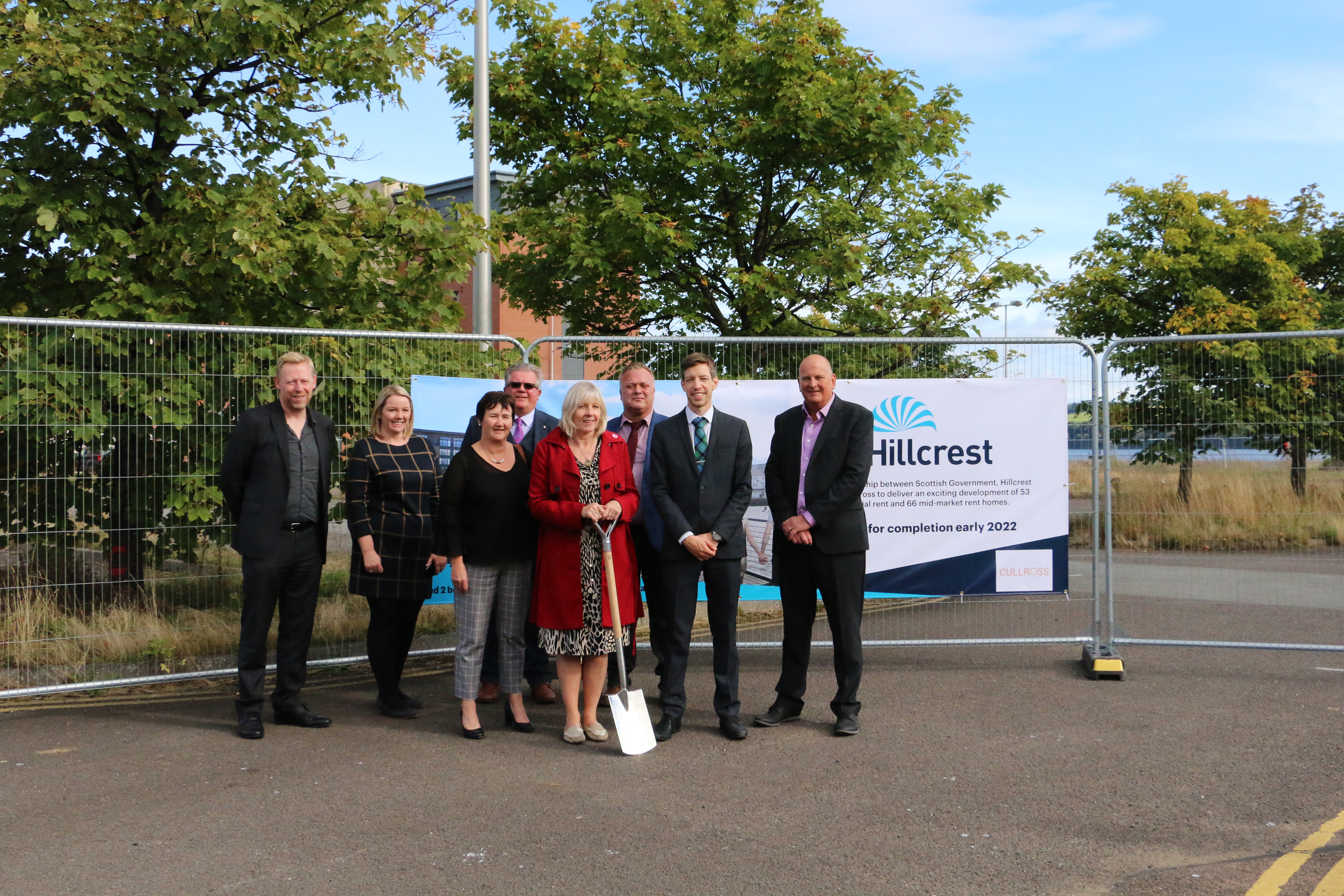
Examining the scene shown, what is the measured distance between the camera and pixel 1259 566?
24.4ft

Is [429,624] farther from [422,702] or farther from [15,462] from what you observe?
[15,462]

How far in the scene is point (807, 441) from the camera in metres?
6.39

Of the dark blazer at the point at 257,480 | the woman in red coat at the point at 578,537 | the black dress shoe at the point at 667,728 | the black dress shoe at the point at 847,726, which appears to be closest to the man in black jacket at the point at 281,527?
the dark blazer at the point at 257,480

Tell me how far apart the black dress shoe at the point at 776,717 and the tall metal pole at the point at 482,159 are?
5.12 meters

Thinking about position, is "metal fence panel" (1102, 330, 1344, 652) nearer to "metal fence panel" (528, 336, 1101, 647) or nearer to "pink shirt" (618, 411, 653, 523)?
"metal fence panel" (528, 336, 1101, 647)

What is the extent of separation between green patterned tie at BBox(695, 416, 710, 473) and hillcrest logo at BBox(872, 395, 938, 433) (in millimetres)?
1861

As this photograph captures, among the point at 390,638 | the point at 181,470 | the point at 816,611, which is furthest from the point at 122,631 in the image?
the point at 816,611

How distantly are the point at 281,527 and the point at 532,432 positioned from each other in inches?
62.7

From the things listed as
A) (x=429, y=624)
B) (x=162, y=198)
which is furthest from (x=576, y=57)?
(x=429, y=624)

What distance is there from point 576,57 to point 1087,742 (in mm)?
9722

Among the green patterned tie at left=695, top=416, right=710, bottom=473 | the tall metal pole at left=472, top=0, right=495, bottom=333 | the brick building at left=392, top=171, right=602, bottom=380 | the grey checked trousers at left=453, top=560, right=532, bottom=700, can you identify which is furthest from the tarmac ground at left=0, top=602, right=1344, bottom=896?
the tall metal pole at left=472, top=0, right=495, bottom=333

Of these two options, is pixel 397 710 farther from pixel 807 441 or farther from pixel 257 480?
pixel 807 441

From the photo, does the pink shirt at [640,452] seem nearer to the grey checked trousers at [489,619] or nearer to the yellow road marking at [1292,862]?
the grey checked trousers at [489,619]

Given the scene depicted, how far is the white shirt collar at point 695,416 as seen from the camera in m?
6.19
